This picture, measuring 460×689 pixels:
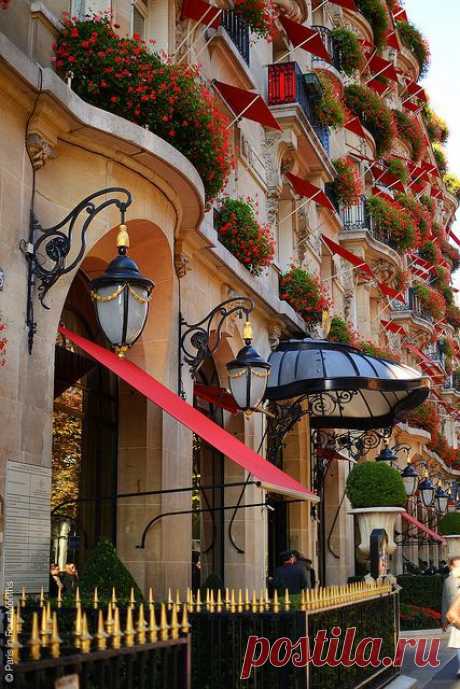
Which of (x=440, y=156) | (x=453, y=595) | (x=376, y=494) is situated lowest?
(x=453, y=595)

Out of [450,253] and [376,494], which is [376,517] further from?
[450,253]

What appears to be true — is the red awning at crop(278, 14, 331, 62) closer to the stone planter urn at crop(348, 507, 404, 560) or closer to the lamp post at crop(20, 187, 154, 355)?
the stone planter urn at crop(348, 507, 404, 560)

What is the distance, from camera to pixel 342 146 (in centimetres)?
2977

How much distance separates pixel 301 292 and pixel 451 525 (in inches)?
495

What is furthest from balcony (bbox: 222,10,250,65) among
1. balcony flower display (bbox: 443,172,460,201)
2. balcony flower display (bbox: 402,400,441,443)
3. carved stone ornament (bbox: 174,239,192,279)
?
balcony flower display (bbox: 443,172,460,201)

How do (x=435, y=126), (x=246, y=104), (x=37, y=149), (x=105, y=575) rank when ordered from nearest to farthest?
(x=105, y=575)
(x=37, y=149)
(x=246, y=104)
(x=435, y=126)

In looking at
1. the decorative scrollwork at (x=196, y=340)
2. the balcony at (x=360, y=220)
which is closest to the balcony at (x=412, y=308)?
the balcony at (x=360, y=220)

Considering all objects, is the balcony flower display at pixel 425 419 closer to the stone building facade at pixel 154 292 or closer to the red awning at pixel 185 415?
the stone building facade at pixel 154 292

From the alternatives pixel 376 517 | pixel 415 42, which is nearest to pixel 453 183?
pixel 415 42

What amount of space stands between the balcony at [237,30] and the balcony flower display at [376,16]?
15.2m

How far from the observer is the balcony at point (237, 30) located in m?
16.2

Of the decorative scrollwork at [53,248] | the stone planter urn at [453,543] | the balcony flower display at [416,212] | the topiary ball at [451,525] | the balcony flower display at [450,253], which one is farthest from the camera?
the balcony flower display at [450,253]

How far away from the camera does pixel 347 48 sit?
28.1 metres

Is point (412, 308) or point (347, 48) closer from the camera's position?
point (347, 48)
